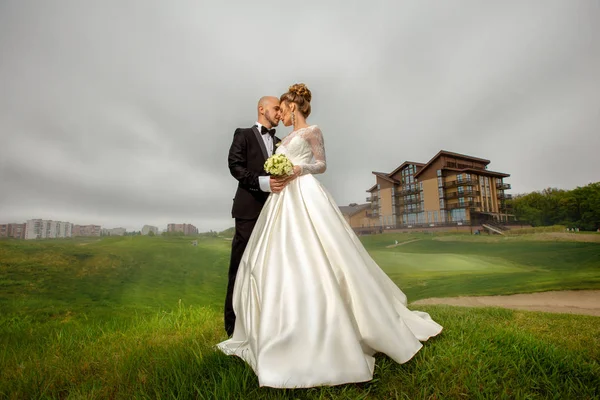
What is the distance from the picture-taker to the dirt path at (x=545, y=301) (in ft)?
14.7

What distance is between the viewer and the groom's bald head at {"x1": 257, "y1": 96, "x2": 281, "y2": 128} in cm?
291

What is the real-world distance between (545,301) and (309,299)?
5.32 metres

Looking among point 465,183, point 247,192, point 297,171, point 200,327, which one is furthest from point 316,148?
point 465,183

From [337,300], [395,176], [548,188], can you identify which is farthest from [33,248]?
[548,188]

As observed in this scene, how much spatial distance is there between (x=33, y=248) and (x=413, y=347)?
19.2 ft

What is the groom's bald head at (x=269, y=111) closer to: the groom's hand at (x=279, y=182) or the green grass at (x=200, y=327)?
the groom's hand at (x=279, y=182)

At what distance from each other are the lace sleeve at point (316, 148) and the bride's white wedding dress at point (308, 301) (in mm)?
29

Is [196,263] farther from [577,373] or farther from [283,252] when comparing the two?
[577,373]

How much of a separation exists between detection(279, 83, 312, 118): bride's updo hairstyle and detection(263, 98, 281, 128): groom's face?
1.05 ft

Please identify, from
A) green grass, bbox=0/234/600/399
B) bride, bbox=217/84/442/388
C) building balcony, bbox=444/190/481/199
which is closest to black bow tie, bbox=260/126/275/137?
bride, bbox=217/84/442/388

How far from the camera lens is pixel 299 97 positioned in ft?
8.43

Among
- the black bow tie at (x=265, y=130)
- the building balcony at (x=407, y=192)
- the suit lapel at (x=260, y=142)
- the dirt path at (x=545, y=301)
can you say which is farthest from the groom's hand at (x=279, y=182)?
the building balcony at (x=407, y=192)

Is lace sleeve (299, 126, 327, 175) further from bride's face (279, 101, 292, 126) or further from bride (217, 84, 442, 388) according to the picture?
bride's face (279, 101, 292, 126)

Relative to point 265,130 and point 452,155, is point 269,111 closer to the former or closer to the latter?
point 265,130
